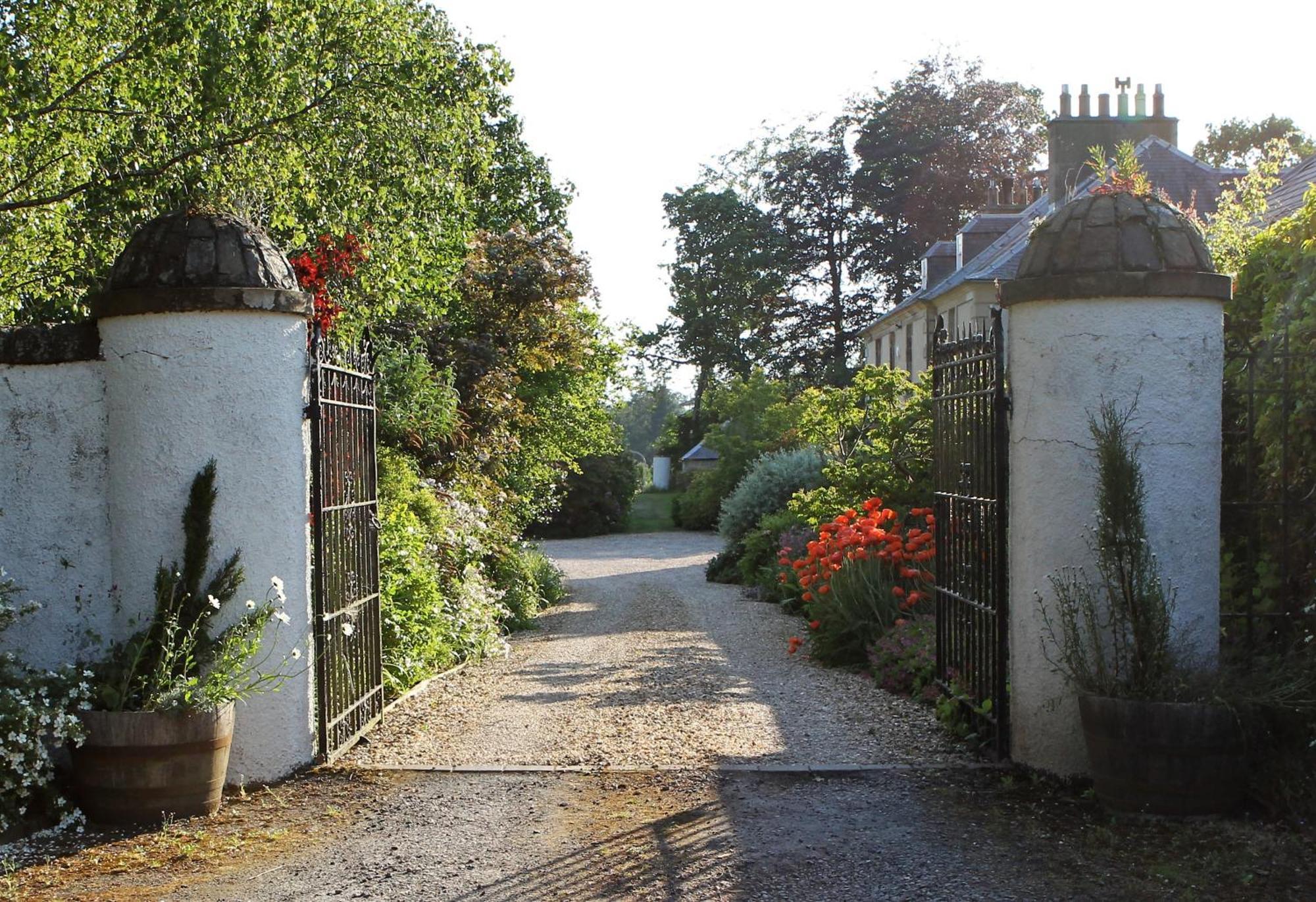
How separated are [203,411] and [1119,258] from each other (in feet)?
15.0

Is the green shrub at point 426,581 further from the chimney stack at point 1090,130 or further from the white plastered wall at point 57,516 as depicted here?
the chimney stack at point 1090,130

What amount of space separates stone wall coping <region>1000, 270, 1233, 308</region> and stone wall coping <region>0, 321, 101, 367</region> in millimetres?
4829

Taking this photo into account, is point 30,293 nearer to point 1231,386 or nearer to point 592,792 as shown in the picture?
point 592,792

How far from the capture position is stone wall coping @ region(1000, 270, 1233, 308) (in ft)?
17.9

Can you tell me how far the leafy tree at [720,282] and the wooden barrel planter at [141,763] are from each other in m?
34.8

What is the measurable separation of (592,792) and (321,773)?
58.0 inches

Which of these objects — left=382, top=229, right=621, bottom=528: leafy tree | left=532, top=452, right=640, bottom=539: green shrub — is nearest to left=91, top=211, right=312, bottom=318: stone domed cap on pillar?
left=382, top=229, right=621, bottom=528: leafy tree

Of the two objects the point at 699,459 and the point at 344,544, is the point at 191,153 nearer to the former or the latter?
the point at 344,544

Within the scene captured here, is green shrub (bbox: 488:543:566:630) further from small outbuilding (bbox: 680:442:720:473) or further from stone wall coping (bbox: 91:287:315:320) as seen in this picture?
small outbuilding (bbox: 680:442:720:473)

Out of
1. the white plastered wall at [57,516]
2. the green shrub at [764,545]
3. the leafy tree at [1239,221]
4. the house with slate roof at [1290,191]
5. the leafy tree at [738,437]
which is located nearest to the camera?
the white plastered wall at [57,516]

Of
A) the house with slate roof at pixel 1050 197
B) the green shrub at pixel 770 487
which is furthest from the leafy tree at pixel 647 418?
the green shrub at pixel 770 487

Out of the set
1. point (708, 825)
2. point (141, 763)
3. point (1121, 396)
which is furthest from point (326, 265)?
point (1121, 396)

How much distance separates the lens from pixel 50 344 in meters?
5.80

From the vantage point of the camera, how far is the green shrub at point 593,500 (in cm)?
3256
